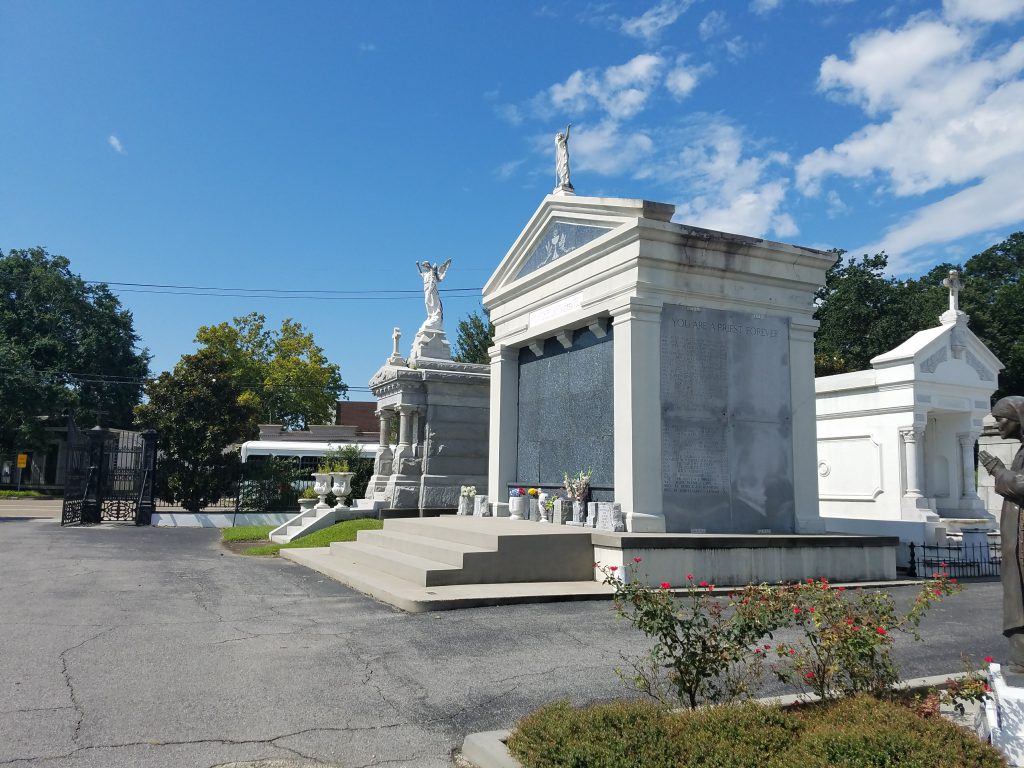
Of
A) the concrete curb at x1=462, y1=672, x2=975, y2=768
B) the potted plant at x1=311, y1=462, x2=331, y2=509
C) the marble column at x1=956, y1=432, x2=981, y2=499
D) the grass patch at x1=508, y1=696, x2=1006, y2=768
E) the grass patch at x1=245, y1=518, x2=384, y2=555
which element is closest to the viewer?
the grass patch at x1=508, y1=696, x2=1006, y2=768

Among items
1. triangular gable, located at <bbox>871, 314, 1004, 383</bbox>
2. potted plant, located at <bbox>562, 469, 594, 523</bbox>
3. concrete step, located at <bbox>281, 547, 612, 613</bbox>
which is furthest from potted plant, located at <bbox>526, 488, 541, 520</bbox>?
triangular gable, located at <bbox>871, 314, 1004, 383</bbox>

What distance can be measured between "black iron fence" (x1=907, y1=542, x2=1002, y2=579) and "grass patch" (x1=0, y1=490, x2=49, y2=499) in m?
42.7

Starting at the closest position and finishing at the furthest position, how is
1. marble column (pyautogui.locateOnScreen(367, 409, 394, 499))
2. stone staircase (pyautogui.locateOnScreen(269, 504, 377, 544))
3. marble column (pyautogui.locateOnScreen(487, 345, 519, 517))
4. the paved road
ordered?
the paved road < marble column (pyautogui.locateOnScreen(487, 345, 519, 517)) < stone staircase (pyautogui.locateOnScreen(269, 504, 377, 544)) < marble column (pyautogui.locateOnScreen(367, 409, 394, 499))

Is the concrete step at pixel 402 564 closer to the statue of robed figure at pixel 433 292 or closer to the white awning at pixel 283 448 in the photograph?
the statue of robed figure at pixel 433 292

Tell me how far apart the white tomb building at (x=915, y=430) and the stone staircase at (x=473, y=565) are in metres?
9.69

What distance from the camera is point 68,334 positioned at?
44906mm

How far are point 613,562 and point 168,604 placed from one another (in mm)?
5483

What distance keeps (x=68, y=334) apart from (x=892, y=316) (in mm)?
45935

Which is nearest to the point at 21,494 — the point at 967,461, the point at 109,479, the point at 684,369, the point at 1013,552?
the point at 109,479

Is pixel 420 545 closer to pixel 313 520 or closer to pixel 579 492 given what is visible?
pixel 579 492

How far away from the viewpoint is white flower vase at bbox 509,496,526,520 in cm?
1383

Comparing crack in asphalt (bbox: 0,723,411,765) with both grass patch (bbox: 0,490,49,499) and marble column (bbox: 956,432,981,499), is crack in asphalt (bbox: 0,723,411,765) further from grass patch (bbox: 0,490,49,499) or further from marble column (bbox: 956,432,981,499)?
grass patch (bbox: 0,490,49,499)

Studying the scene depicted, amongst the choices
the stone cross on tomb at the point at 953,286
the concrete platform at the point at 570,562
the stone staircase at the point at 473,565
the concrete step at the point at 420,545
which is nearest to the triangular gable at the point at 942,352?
the stone cross on tomb at the point at 953,286

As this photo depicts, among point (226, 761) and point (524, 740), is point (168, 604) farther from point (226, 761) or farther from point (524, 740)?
point (524, 740)
